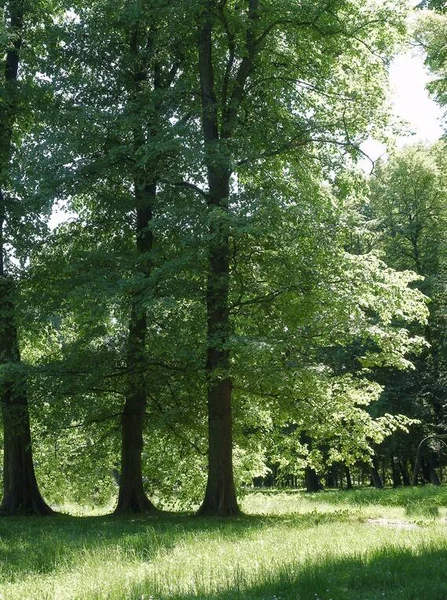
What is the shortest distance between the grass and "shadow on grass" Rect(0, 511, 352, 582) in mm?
26

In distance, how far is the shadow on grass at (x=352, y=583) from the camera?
595 cm

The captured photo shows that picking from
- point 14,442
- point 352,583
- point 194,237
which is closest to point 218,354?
point 194,237

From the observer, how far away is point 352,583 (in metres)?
6.46

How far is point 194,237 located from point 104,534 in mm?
5880

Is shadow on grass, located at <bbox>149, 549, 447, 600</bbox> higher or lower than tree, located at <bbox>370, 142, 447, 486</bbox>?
lower

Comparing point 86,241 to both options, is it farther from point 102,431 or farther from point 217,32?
point 217,32

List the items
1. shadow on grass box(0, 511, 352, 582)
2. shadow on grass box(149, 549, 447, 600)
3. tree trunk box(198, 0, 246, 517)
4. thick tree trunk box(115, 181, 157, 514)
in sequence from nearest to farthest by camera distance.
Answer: shadow on grass box(149, 549, 447, 600) < shadow on grass box(0, 511, 352, 582) < tree trunk box(198, 0, 246, 517) < thick tree trunk box(115, 181, 157, 514)

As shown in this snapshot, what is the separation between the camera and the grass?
6.18 m

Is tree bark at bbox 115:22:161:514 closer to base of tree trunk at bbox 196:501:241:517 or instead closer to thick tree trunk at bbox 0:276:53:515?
thick tree trunk at bbox 0:276:53:515

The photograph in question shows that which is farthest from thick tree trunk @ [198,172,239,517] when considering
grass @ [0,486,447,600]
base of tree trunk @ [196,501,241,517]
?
grass @ [0,486,447,600]

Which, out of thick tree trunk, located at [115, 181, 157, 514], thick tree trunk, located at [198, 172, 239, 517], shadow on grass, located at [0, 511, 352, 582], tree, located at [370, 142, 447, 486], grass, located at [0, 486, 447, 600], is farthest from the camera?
tree, located at [370, 142, 447, 486]

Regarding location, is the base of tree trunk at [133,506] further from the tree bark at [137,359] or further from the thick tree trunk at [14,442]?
the thick tree trunk at [14,442]

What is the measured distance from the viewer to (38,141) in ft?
52.5

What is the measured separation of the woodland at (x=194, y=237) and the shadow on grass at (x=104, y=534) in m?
1.57
